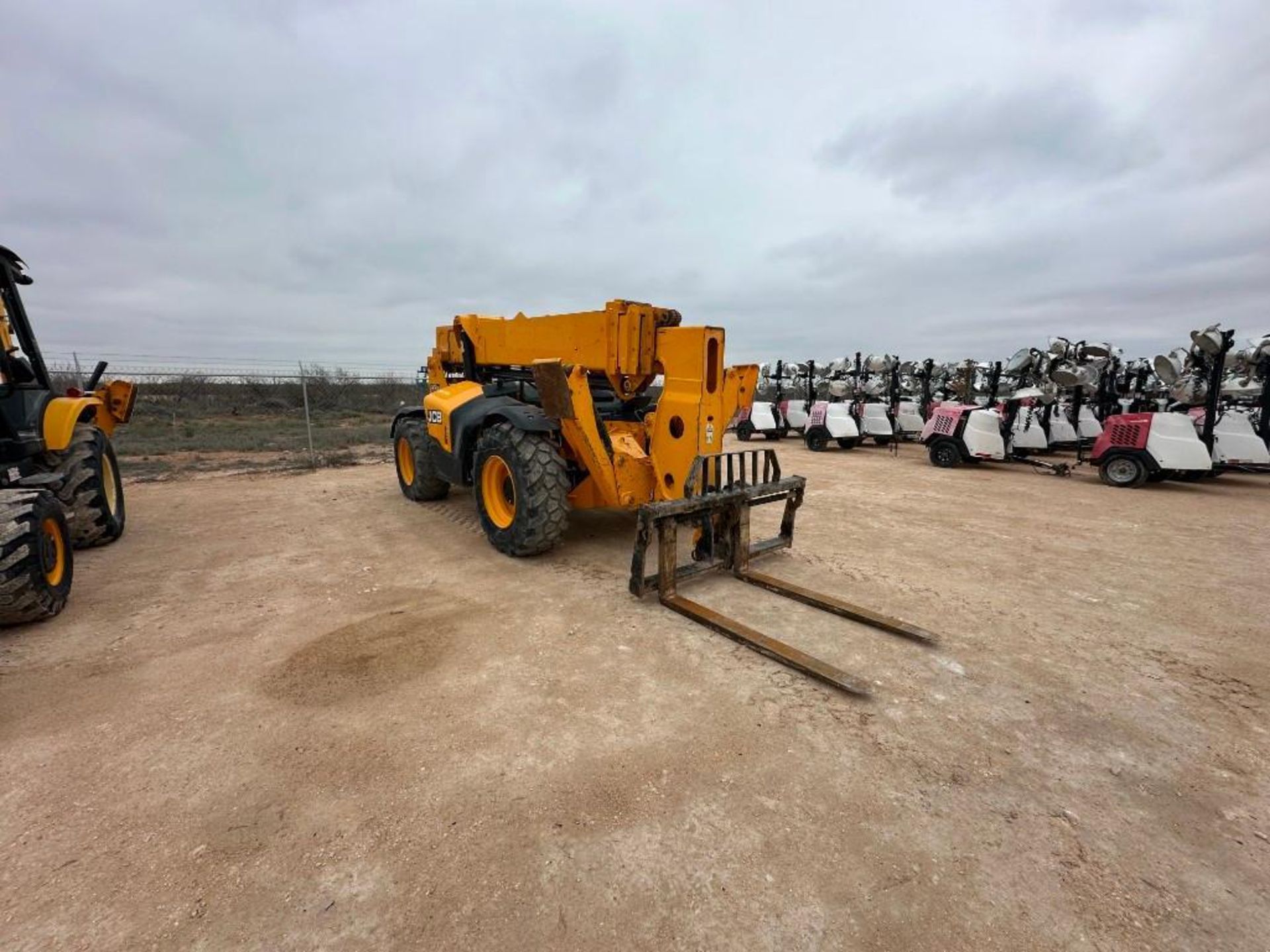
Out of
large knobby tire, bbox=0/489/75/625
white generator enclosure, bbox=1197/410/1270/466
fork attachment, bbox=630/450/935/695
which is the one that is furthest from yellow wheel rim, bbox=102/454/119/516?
white generator enclosure, bbox=1197/410/1270/466

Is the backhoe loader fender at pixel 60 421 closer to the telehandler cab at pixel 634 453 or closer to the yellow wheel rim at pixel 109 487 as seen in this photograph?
the yellow wheel rim at pixel 109 487

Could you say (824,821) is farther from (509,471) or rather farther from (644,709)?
(509,471)

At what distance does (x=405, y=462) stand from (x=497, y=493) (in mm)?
2789

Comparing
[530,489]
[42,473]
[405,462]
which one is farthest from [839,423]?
[42,473]

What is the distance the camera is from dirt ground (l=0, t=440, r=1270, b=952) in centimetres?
169

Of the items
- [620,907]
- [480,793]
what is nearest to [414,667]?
[480,793]

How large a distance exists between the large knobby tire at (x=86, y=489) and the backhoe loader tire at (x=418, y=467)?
281cm

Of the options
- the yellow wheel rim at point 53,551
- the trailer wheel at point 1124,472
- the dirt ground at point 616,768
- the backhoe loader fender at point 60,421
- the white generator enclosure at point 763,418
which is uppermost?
the backhoe loader fender at point 60,421

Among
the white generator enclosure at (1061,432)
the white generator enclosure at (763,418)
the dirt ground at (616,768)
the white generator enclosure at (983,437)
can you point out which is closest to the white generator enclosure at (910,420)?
the white generator enclosure at (1061,432)

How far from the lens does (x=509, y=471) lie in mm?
4707

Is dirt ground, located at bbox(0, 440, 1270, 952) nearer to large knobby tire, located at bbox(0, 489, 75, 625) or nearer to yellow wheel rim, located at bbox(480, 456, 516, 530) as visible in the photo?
large knobby tire, located at bbox(0, 489, 75, 625)

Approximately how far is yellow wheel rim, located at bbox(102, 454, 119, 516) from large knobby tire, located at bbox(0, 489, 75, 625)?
6.19ft

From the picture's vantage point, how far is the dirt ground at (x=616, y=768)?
5.53 ft

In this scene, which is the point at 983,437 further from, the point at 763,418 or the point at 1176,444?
the point at 763,418
